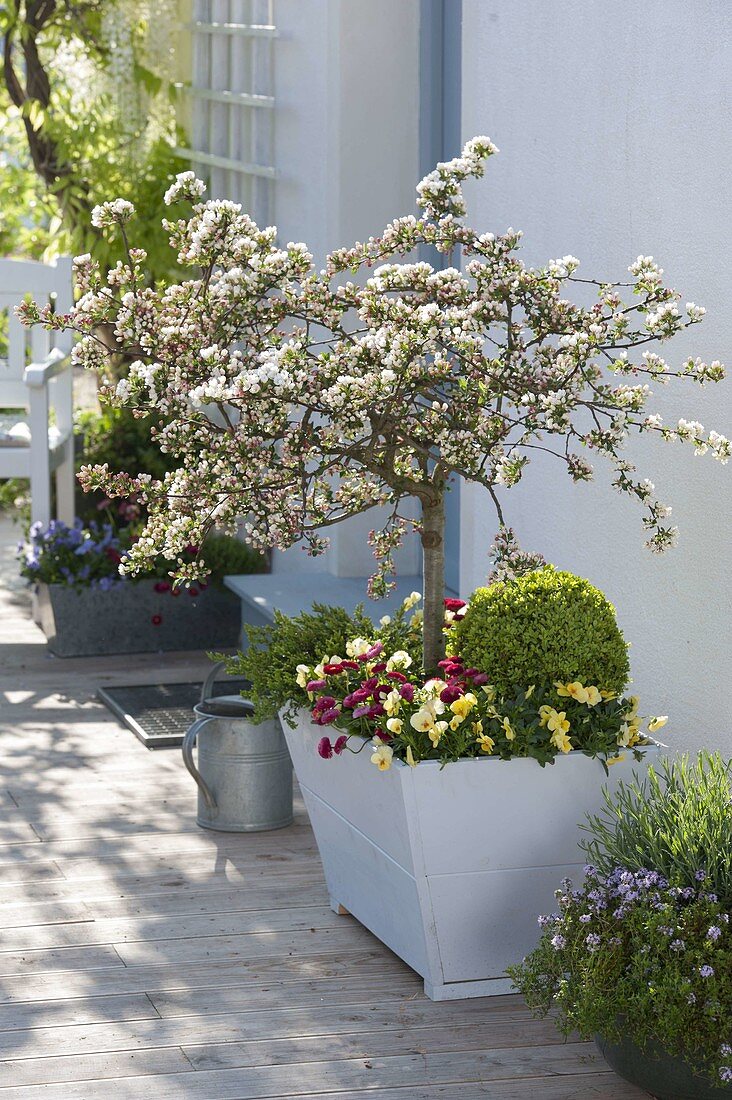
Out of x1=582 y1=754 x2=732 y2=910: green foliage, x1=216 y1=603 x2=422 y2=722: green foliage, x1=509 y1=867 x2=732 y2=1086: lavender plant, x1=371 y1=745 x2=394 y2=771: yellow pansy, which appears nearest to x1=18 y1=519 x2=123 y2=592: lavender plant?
x1=216 y1=603 x2=422 y2=722: green foliage

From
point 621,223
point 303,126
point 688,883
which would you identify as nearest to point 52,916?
point 688,883

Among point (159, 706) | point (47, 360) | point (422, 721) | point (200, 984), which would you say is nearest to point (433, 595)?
point (422, 721)

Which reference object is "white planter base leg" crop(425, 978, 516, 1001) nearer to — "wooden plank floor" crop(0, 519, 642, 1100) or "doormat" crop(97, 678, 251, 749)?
"wooden plank floor" crop(0, 519, 642, 1100)

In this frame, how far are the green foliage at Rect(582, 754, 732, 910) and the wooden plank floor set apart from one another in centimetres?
38

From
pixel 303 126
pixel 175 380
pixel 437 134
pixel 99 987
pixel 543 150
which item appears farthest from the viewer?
pixel 303 126

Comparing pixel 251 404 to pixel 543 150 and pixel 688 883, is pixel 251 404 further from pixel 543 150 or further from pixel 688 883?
pixel 543 150

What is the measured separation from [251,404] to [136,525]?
356cm

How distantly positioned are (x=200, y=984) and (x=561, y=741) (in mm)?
833

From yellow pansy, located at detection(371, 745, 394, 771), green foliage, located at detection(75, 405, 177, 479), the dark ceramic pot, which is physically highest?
green foliage, located at detection(75, 405, 177, 479)

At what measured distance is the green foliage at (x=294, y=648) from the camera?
9.85 ft

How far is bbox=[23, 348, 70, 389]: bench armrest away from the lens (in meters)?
5.43

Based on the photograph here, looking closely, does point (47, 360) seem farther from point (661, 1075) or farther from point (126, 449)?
point (661, 1075)

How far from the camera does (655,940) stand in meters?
2.25

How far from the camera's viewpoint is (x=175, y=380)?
8.40 feet
